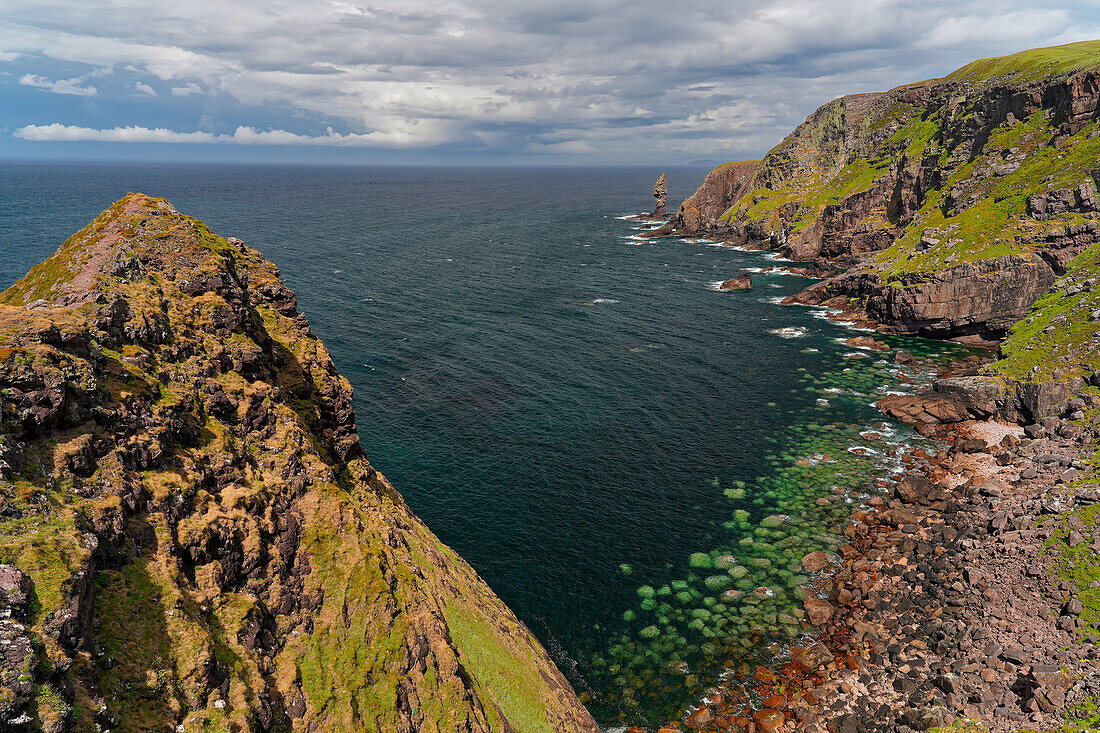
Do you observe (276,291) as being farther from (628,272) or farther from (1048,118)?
(1048,118)

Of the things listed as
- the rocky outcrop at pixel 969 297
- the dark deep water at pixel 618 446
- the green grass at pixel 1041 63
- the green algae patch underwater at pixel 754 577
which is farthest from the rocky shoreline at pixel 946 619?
the green grass at pixel 1041 63

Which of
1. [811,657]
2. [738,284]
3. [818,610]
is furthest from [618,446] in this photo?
[738,284]

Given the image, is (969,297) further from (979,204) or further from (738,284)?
(738,284)

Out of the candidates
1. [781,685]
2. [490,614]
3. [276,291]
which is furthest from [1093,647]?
[276,291]

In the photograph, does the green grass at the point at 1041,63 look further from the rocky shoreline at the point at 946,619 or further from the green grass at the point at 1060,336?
the rocky shoreline at the point at 946,619

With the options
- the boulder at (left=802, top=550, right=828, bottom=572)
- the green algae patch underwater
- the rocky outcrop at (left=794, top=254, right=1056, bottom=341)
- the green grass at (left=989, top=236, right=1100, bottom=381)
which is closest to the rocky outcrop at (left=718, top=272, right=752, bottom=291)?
the rocky outcrop at (left=794, top=254, right=1056, bottom=341)

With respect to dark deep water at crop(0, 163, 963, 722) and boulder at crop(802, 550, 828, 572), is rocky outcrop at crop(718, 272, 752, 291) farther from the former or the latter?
boulder at crop(802, 550, 828, 572)
